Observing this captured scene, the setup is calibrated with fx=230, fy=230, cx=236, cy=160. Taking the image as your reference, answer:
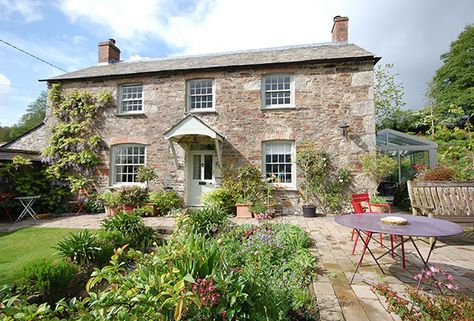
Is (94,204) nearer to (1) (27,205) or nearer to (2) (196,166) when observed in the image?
(1) (27,205)

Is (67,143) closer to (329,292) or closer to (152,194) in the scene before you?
(152,194)

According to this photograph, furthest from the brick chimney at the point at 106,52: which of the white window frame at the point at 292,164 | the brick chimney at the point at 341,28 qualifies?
the brick chimney at the point at 341,28

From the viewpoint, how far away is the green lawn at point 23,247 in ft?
12.8

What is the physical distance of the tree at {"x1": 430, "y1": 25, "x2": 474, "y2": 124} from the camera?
75.4ft

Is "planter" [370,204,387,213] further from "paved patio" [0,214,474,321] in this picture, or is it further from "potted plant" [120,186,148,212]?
"potted plant" [120,186,148,212]

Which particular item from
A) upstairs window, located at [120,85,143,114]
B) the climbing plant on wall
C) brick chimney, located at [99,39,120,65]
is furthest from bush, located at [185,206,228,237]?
brick chimney, located at [99,39,120,65]

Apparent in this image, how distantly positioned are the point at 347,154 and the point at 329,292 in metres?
6.57

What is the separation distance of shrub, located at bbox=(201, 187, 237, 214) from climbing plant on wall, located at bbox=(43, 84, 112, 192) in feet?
17.7

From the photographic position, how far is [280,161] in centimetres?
906

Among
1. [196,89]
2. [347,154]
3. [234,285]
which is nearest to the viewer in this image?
[234,285]

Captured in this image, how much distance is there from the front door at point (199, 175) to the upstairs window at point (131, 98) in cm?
332

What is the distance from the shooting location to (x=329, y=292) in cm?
297

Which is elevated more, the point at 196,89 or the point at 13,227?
the point at 196,89

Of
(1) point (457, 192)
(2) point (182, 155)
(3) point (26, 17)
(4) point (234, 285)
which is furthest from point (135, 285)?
(3) point (26, 17)
